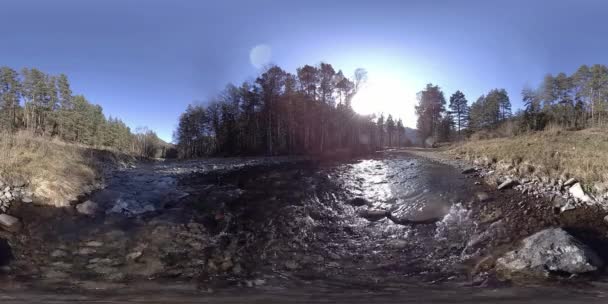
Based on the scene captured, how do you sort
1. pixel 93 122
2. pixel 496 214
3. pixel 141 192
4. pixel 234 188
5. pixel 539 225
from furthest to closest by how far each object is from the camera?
pixel 93 122, pixel 234 188, pixel 141 192, pixel 496 214, pixel 539 225

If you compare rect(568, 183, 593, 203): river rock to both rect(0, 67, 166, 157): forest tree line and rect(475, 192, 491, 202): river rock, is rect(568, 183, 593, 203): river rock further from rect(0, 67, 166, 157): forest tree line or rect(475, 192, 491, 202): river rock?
rect(0, 67, 166, 157): forest tree line

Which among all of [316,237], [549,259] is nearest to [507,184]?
[549,259]

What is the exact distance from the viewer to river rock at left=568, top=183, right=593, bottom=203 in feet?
30.8

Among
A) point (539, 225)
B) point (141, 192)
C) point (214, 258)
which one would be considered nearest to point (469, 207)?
point (539, 225)

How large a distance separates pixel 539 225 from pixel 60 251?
39.5ft

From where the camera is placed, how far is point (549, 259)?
19.3ft

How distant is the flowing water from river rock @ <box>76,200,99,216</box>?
400mm

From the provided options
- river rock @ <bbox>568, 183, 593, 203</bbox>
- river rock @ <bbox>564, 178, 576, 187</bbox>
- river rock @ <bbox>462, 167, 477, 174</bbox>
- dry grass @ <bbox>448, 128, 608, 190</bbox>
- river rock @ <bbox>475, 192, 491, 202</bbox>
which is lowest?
river rock @ <bbox>475, 192, 491, 202</bbox>

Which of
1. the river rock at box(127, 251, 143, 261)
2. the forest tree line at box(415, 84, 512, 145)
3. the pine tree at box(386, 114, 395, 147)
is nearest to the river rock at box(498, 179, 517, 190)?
the river rock at box(127, 251, 143, 261)

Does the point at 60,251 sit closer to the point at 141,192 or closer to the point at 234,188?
the point at 141,192

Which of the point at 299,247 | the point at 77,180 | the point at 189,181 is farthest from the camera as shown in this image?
the point at 189,181

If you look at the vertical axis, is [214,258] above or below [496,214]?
below

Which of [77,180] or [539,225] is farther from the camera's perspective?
[77,180]

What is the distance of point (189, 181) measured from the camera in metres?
16.6
